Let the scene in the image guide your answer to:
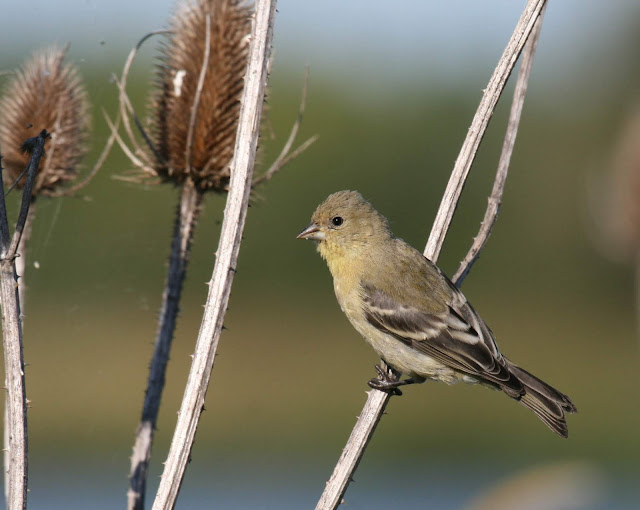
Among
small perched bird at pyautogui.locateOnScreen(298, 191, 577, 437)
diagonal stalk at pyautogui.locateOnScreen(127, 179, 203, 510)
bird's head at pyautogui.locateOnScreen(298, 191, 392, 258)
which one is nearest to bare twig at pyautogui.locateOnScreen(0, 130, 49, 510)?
diagonal stalk at pyautogui.locateOnScreen(127, 179, 203, 510)

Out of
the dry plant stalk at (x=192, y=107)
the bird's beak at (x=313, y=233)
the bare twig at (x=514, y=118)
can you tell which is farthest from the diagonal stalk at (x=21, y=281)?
the bare twig at (x=514, y=118)

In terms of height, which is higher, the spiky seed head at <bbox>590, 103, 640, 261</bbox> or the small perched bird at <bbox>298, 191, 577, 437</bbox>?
the spiky seed head at <bbox>590, 103, 640, 261</bbox>

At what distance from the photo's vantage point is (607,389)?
15.7 meters

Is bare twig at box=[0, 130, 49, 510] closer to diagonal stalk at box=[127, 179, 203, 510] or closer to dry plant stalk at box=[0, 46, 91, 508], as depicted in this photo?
diagonal stalk at box=[127, 179, 203, 510]

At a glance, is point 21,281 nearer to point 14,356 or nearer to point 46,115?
point 14,356

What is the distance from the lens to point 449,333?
176 inches

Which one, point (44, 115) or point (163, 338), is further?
point (44, 115)

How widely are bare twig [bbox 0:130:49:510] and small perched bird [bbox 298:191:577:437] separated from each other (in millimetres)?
1818

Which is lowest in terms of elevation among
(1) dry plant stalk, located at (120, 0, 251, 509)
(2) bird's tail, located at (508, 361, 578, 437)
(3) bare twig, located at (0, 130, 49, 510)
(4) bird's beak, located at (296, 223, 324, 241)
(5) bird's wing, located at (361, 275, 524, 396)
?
(3) bare twig, located at (0, 130, 49, 510)

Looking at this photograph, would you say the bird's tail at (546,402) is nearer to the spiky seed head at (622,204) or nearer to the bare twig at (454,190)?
the bare twig at (454,190)

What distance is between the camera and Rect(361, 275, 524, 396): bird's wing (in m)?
4.36

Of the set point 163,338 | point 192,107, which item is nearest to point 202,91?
point 192,107

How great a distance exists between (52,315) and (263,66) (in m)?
12.7

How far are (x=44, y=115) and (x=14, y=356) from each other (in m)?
1.85
